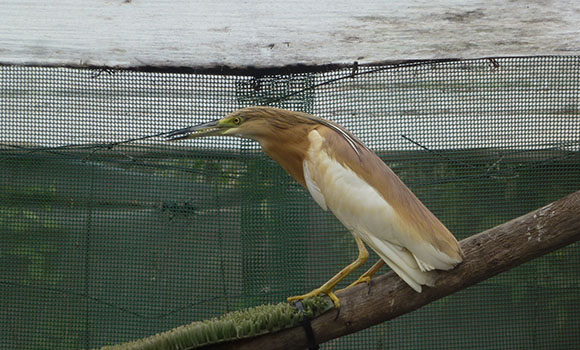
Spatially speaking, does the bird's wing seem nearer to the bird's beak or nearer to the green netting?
the bird's beak

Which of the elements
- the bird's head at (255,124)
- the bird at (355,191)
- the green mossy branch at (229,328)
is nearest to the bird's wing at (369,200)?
the bird at (355,191)

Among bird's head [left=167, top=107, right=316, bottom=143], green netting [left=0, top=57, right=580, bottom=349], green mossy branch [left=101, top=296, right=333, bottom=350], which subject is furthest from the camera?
green netting [left=0, top=57, right=580, bottom=349]

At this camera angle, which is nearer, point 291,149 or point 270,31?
point 291,149

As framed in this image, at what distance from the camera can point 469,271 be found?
70.7 inches

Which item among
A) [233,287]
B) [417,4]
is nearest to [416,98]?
[417,4]

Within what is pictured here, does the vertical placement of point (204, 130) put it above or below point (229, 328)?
above

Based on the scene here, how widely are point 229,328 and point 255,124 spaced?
0.69 meters

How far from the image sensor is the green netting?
107 inches

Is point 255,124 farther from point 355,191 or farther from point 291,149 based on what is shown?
point 355,191

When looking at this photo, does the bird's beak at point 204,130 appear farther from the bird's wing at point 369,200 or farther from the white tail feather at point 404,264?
the white tail feather at point 404,264

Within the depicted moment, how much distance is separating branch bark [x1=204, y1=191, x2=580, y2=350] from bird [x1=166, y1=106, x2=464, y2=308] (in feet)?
0.16

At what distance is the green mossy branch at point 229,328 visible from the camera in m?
1.73

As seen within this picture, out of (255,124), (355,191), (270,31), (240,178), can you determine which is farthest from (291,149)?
(270,31)

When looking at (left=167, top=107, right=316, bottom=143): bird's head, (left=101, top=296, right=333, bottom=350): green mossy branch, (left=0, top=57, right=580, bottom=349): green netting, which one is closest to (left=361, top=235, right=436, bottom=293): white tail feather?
(left=101, top=296, right=333, bottom=350): green mossy branch
